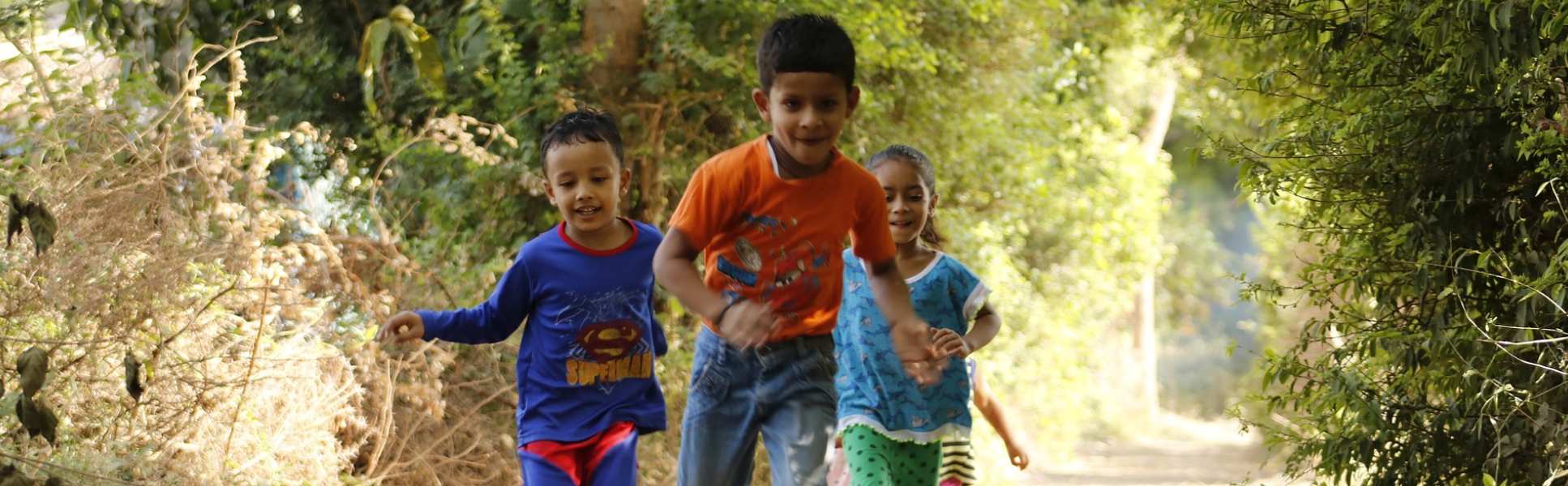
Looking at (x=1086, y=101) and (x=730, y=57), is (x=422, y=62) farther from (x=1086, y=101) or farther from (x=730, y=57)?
(x=1086, y=101)

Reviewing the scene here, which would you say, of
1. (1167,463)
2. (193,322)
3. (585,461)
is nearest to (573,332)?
(585,461)

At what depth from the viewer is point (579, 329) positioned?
14.5ft

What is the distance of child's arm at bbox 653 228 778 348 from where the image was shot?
11.5ft

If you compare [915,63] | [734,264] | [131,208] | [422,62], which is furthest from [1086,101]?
[734,264]

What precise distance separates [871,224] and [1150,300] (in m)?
22.5

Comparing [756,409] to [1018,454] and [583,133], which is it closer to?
[583,133]

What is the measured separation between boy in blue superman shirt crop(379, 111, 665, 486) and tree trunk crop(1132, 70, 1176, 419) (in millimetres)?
19204

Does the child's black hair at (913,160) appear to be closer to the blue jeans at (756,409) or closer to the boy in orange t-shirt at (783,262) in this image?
the boy in orange t-shirt at (783,262)

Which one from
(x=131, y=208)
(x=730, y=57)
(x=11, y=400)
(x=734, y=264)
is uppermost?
(x=730, y=57)

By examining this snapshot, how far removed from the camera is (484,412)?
694 cm

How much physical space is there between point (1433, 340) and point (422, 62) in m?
4.82

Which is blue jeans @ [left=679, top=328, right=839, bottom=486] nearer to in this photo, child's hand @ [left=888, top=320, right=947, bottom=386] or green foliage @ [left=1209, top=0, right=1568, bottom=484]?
child's hand @ [left=888, top=320, right=947, bottom=386]

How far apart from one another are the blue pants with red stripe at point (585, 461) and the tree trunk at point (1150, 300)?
19376 millimetres

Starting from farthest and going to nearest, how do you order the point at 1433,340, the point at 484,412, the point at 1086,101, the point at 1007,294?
the point at 1086,101 → the point at 1007,294 → the point at 484,412 → the point at 1433,340
